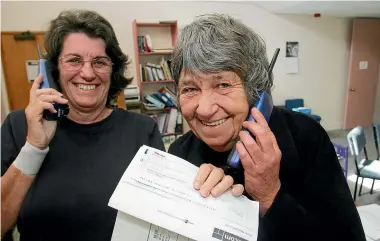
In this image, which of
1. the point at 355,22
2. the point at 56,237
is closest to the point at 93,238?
the point at 56,237

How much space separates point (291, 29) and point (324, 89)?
4.65ft

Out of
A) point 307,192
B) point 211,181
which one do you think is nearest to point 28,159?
point 211,181

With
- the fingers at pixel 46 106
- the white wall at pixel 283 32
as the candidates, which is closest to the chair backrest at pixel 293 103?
the white wall at pixel 283 32

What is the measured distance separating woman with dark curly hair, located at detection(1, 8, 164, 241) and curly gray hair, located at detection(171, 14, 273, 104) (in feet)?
1.45

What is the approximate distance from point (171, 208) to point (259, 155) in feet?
0.67

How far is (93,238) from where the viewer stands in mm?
922

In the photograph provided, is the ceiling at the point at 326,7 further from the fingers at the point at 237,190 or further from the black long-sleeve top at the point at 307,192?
the fingers at the point at 237,190

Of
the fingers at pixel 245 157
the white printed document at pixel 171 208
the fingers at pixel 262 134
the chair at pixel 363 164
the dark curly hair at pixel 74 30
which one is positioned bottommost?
the chair at pixel 363 164

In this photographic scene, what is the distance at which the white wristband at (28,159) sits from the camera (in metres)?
0.81

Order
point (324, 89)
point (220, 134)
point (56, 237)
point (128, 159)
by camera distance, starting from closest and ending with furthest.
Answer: point (220, 134)
point (56, 237)
point (128, 159)
point (324, 89)

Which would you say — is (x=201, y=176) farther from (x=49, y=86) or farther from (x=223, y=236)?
(x=49, y=86)

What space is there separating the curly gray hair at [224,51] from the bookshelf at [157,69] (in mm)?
3055

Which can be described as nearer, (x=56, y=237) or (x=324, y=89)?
(x=56, y=237)

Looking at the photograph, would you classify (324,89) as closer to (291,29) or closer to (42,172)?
(291,29)
